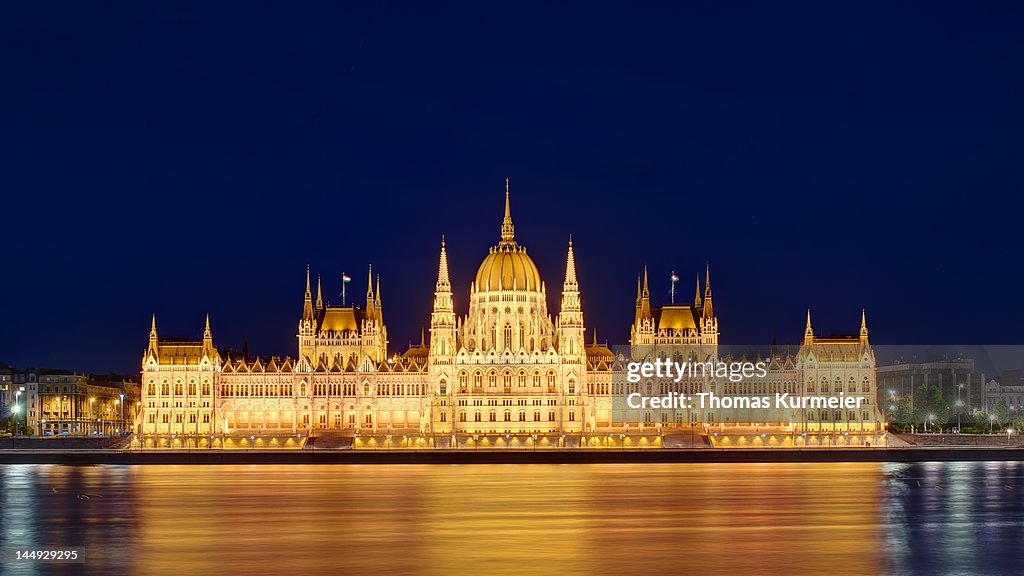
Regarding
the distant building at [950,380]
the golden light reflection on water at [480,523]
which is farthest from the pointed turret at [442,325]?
the golden light reflection on water at [480,523]

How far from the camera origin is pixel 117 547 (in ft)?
153

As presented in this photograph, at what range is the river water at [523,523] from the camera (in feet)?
138

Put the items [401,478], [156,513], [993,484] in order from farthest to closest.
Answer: [401,478]
[993,484]
[156,513]

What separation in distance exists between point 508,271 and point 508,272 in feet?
0.54

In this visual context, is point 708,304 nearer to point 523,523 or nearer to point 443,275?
point 443,275

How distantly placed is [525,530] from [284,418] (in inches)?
4604

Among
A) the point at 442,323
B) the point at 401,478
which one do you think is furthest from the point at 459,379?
the point at 401,478

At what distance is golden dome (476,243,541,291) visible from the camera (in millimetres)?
169375

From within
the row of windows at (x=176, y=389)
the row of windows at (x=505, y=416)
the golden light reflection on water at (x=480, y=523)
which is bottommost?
the golden light reflection on water at (x=480, y=523)

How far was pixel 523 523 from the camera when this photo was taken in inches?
2125

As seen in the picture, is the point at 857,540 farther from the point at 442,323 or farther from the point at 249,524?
the point at 442,323

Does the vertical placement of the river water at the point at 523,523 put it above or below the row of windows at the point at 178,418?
below

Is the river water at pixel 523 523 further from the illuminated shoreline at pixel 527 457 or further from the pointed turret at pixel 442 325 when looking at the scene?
the pointed turret at pixel 442 325

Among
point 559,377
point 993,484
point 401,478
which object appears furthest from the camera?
point 559,377
